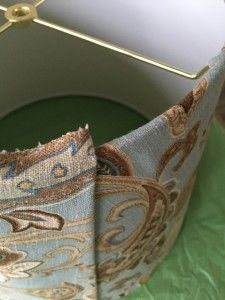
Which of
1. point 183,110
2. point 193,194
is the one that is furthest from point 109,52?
point 183,110

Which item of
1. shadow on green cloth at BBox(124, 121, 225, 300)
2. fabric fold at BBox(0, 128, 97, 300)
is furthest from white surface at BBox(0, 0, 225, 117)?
fabric fold at BBox(0, 128, 97, 300)

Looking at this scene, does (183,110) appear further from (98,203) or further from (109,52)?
(109,52)

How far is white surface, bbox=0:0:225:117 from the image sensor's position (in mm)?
696

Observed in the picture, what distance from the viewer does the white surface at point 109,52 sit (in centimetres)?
70

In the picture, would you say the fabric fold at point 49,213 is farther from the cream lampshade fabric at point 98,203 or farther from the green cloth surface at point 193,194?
the green cloth surface at point 193,194

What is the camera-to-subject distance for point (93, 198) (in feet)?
1.38

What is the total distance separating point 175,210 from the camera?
586 mm

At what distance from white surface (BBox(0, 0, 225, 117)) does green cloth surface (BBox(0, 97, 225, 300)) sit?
3cm

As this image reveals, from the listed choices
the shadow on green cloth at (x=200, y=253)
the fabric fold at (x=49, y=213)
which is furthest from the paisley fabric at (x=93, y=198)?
the shadow on green cloth at (x=200, y=253)

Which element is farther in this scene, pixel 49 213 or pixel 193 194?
pixel 193 194

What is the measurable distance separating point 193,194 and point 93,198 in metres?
0.41

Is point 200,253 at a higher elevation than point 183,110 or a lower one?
lower

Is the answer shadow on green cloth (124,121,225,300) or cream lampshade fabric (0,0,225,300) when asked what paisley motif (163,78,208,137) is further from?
shadow on green cloth (124,121,225,300)

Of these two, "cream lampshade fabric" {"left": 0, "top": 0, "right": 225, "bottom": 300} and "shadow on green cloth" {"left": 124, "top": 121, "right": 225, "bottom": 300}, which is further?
"shadow on green cloth" {"left": 124, "top": 121, "right": 225, "bottom": 300}
